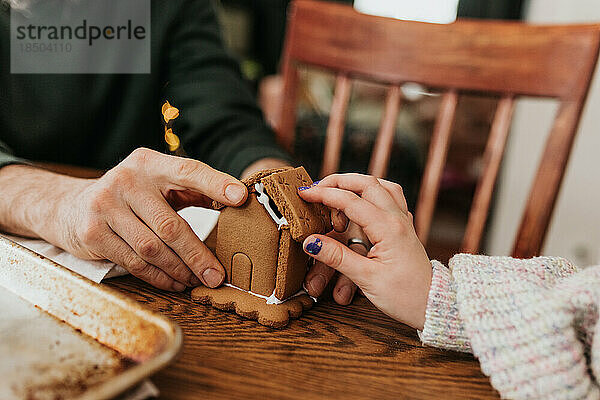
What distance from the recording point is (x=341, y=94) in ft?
3.33

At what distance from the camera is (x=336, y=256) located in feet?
1.74

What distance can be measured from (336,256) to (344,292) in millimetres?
89

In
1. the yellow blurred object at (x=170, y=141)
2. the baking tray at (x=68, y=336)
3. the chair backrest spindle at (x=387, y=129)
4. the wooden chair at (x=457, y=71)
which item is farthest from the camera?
the chair backrest spindle at (x=387, y=129)

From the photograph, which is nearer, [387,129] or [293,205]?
[293,205]

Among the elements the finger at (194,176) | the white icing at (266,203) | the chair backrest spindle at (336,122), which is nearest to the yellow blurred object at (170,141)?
the finger at (194,176)

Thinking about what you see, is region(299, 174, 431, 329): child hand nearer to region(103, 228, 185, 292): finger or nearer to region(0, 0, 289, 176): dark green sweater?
region(103, 228, 185, 292): finger

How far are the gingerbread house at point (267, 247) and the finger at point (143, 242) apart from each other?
0.16 ft

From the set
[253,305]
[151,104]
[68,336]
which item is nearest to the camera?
[68,336]

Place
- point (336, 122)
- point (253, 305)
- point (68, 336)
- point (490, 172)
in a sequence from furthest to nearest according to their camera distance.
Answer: point (336, 122) → point (490, 172) → point (253, 305) → point (68, 336)

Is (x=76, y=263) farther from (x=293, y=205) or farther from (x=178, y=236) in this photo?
(x=293, y=205)

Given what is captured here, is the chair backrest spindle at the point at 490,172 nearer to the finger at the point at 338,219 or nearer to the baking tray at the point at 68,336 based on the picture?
the finger at the point at 338,219

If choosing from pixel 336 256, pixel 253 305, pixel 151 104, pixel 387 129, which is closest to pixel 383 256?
pixel 336 256

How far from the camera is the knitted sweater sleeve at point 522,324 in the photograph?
1.44 ft

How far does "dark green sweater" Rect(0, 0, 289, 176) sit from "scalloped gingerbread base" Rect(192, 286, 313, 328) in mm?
429
